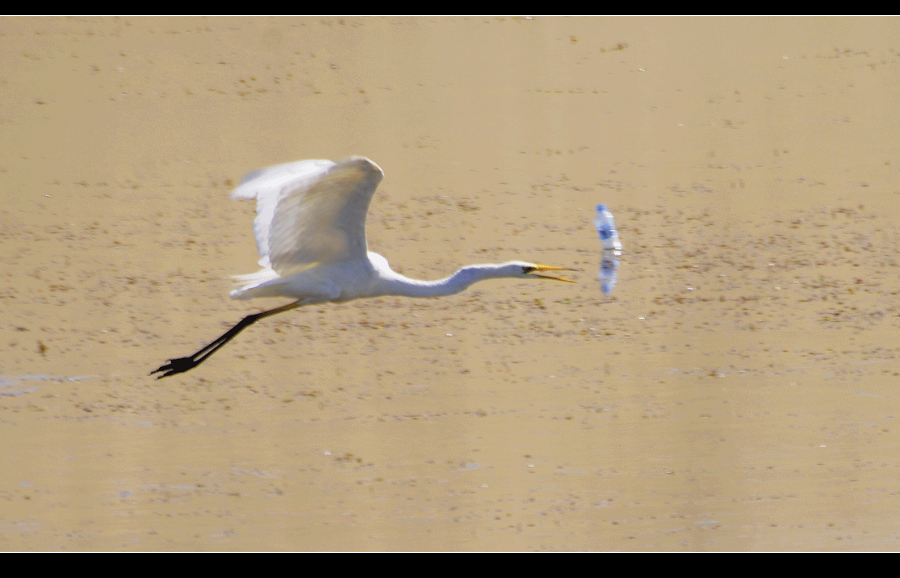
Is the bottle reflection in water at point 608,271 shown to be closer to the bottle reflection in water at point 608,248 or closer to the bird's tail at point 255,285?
the bottle reflection in water at point 608,248

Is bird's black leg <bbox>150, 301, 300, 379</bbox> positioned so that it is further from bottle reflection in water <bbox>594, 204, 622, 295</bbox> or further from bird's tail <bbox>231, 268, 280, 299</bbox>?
bottle reflection in water <bbox>594, 204, 622, 295</bbox>

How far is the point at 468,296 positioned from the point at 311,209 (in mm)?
2766

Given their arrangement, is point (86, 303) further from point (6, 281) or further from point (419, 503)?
point (419, 503)

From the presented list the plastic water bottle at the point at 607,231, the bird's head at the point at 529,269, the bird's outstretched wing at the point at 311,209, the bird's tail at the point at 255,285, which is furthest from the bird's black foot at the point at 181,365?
the plastic water bottle at the point at 607,231

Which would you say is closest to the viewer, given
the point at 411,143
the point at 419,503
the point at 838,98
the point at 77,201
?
the point at 419,503

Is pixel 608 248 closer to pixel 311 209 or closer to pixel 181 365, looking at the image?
pixel 181 365

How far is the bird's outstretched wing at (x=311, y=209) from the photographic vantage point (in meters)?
5.68

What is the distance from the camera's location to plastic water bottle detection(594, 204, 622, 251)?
9.26 meters

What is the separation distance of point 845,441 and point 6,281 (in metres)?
5.26

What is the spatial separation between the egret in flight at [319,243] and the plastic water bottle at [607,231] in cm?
258

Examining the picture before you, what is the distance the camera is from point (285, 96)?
11.7 m

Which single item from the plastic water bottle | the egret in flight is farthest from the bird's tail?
the plastic water bottle
